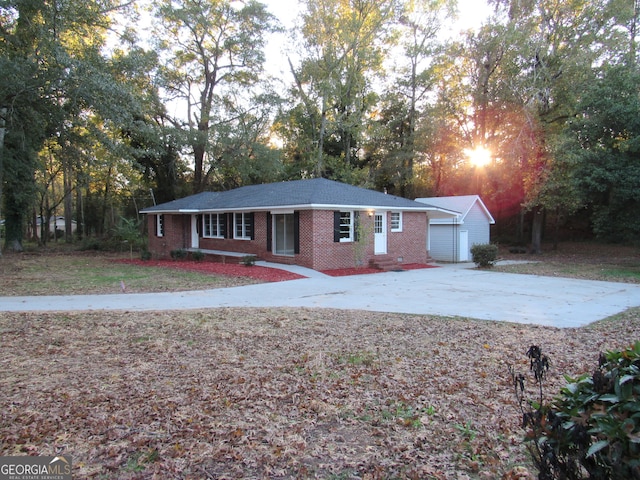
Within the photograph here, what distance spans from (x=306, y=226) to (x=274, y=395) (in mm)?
12175

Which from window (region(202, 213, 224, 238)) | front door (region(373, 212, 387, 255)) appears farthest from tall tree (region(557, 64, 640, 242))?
window (region(202, 213, 224, 238))

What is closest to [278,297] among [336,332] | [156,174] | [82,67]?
[336,332]

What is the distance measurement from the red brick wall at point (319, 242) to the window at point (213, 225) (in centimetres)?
34

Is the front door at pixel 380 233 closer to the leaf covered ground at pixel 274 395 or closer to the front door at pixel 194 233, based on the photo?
the front door at pixel 194 233

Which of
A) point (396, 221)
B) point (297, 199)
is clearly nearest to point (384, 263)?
point (396, 221)

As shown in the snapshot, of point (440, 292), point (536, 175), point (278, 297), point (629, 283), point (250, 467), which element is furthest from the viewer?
point (536, 175)

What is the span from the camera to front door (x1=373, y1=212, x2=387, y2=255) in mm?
18094

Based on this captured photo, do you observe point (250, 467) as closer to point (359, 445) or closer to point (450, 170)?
point (359, 445)

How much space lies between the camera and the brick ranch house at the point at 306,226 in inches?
637

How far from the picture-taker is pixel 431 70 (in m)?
31.6

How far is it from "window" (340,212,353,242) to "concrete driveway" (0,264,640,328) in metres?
3.21

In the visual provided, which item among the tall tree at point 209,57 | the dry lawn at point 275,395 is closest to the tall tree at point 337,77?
the tall tree at point 209,57

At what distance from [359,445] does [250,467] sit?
2.76ft

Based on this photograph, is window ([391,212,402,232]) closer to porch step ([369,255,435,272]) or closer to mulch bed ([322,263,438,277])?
porch step ([369,255,435,272])
